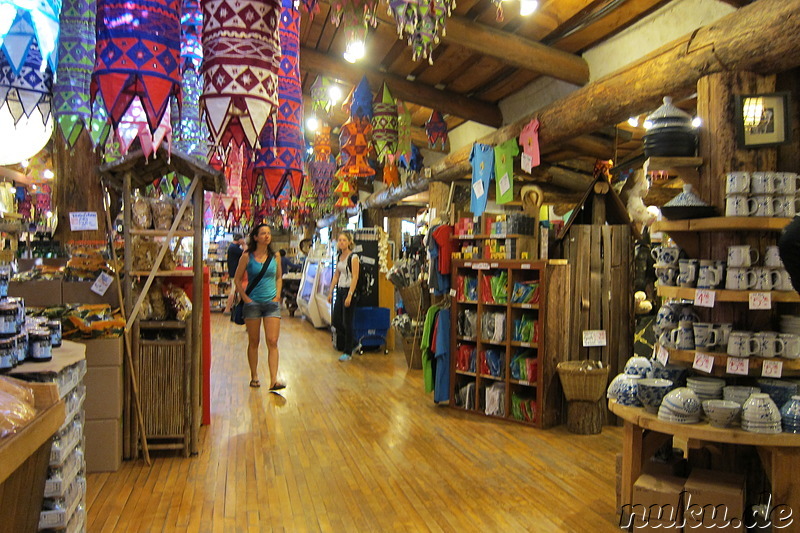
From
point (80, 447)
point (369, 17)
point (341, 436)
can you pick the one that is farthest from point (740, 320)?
point (80, 447)

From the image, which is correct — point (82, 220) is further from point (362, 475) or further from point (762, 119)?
point (762, 119)

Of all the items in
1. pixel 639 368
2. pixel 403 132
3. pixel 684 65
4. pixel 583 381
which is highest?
pixel 403 132

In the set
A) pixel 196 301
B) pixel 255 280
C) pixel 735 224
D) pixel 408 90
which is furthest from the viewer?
pixel 408 90

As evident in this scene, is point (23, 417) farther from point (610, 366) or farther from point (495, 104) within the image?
point (495, 104)

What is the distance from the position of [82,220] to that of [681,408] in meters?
3.65

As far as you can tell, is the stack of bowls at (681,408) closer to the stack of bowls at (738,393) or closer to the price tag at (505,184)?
the stack of bowls at (738,393)

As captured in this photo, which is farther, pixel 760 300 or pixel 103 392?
pixel 103 392

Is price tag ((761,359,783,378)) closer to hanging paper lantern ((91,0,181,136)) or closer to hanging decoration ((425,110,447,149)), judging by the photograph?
hanging paper lantern ((91,0,181,136))

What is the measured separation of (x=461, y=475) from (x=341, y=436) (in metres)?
1.08

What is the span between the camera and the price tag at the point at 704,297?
279cm

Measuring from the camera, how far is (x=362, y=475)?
3553mm

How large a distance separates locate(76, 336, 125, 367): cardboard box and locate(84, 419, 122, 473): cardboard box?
0.35 metres

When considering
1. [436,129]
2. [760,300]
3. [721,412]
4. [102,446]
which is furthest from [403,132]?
[721,412]

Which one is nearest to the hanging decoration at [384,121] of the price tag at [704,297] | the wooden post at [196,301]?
the wooden post at [196,301]
